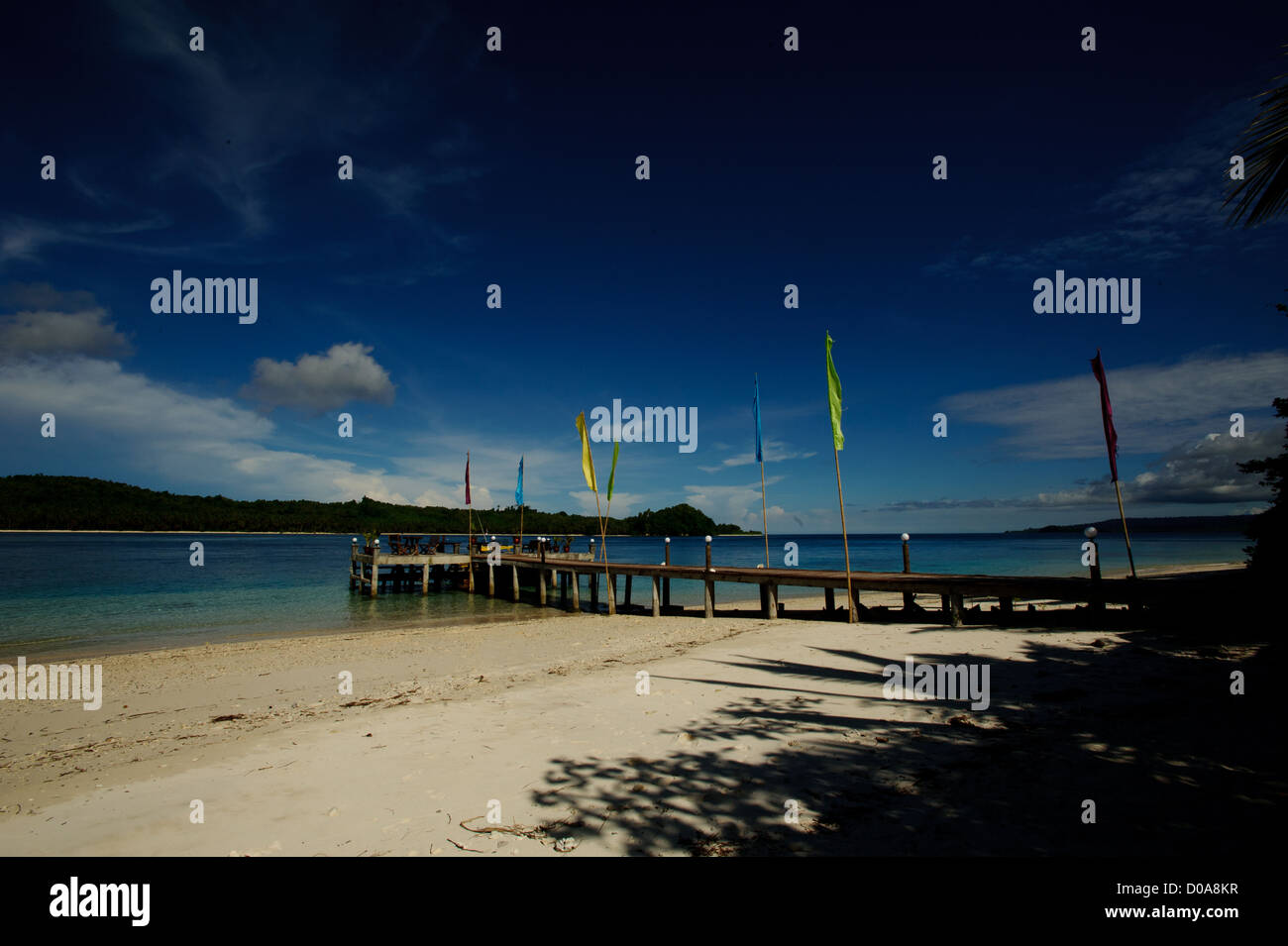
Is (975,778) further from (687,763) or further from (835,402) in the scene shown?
(835,402)

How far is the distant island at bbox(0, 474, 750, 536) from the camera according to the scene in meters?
114

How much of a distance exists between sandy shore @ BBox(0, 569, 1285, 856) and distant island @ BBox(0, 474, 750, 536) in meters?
106

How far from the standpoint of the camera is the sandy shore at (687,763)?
4.18 m

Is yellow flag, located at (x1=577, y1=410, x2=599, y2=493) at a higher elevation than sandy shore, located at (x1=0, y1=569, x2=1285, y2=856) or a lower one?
higher

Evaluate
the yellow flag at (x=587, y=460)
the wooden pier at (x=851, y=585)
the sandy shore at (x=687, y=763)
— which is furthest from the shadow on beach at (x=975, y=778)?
the yellow flag at (x=587, y=460)

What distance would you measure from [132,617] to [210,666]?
13.8 meters

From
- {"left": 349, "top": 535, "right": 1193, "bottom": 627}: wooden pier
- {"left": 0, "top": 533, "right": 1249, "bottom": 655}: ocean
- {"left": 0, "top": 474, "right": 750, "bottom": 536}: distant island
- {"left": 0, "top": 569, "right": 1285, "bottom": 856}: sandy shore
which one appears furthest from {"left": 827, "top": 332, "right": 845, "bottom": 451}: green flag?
{"left": 0, "top": 474, "right": 750, "bottom": 536}: distant island

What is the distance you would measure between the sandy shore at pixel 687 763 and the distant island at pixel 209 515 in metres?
106

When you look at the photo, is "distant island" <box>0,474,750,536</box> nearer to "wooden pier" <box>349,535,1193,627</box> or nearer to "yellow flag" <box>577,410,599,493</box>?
"wooden pier" <box>349,535,1193,627</box>

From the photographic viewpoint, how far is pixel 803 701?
26.1 ft

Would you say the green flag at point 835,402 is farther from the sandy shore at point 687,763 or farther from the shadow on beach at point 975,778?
the shadow on beach at point 975,778

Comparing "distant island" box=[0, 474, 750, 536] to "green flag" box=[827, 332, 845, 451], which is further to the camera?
"distant island" box=[0, 474, 750, 536]
